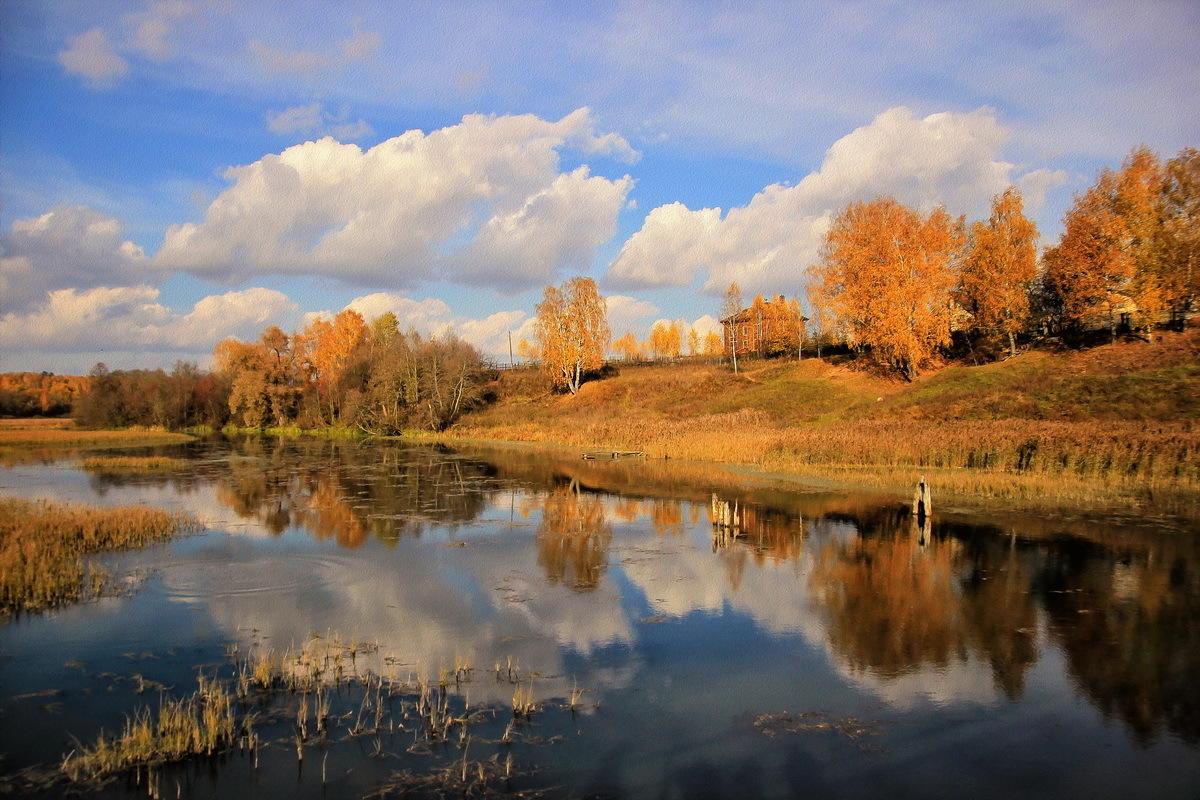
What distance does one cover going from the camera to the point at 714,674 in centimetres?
1150

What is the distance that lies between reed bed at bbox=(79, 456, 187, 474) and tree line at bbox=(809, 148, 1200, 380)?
48.8m

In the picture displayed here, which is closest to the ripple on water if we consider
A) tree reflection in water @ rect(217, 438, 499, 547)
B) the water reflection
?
the water reflection

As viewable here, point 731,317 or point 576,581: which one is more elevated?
point 731,317

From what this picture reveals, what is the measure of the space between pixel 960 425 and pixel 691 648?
27308mm

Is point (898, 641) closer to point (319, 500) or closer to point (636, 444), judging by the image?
point (319, 500)

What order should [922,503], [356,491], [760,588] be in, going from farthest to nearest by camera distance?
[356,491], [922,503], [760,588]

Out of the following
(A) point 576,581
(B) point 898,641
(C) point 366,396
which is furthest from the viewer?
(C) point 366,396

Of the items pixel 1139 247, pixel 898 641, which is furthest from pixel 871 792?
pixel 1139 247

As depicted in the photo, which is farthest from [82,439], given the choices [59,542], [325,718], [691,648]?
[691,648]

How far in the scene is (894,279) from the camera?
5622cm

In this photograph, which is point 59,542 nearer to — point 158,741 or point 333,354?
point 158,741

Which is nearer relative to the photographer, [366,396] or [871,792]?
[871,792]

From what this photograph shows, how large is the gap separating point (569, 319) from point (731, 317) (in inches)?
725

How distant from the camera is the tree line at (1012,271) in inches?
1842
